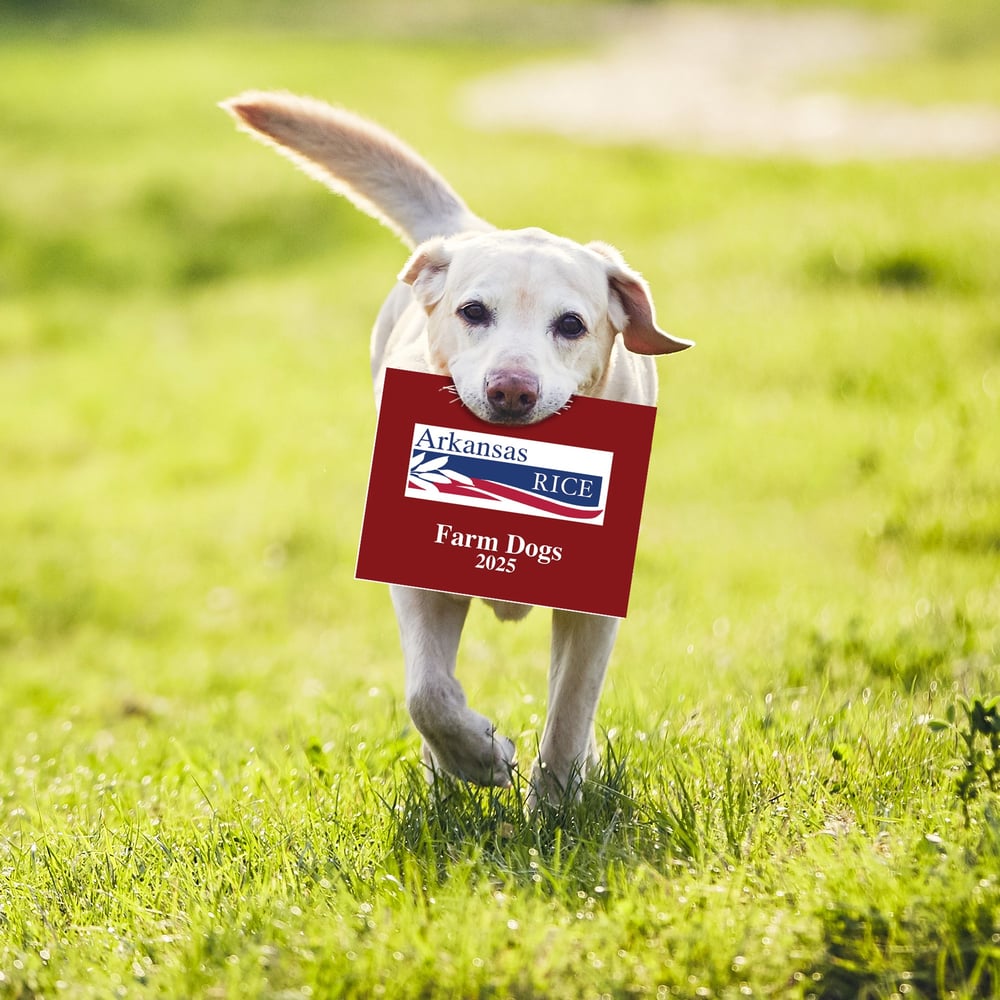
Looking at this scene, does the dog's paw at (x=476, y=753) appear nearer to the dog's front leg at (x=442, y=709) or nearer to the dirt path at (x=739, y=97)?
the dog's front leg at (x=442, y=709)

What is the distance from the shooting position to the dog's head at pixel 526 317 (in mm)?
3051

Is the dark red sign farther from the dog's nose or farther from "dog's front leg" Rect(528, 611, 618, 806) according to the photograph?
"dog's front leg" Rect(528, 611, 618, 806)

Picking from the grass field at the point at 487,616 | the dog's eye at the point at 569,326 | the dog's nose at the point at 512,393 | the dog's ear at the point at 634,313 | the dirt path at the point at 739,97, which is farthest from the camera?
the dirt path at the point at 739,97

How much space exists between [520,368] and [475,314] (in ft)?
1.01

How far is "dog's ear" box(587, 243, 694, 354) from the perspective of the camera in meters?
3.39

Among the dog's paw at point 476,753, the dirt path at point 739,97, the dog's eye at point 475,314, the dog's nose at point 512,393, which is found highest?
the dirt path at point 739,97

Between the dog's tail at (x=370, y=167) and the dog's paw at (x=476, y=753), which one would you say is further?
the dog's tail at (x=370, y=167)

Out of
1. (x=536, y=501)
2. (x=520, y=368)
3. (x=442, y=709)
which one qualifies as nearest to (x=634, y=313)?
(x=520, y=368)

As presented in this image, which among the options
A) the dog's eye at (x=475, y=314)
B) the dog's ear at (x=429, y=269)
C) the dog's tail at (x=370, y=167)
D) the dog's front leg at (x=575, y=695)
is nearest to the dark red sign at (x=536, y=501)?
the dog's eye at (x=475, y=314)

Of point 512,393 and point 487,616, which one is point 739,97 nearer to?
point 487,616

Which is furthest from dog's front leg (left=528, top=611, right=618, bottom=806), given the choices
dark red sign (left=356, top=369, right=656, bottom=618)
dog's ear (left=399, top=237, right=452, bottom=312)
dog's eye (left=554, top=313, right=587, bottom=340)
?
dog's ear (left=399, top=237, right=452, bottom=312)

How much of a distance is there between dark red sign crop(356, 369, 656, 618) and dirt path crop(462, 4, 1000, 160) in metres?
13.2

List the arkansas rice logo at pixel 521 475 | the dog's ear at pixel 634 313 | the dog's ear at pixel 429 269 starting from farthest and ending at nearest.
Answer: the dog's ear at pixel 429 269 < the dog's ear at pixel 634 313 < the arkansas rice logo at pixel 521 475

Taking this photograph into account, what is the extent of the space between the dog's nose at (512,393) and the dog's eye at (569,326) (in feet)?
0.87
